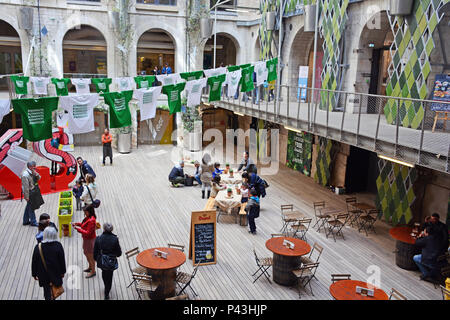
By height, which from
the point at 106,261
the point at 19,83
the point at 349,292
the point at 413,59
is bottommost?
the point at 349,292

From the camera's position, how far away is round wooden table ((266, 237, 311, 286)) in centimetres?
890

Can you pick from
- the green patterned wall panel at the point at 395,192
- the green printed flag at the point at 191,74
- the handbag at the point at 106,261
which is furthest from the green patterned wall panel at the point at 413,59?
the handbag at the point at 106,261

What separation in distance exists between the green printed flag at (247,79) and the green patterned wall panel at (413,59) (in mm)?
5003

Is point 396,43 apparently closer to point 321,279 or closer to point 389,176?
point 389,176

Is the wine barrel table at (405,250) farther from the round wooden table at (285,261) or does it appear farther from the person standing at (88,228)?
the person standing at (88,228)

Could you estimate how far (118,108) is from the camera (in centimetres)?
1084

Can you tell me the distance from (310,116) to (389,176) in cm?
323

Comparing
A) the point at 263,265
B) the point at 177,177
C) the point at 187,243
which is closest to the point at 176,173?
the point at 177,177

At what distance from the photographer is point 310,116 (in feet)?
44.4

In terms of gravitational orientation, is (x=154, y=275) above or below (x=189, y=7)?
below

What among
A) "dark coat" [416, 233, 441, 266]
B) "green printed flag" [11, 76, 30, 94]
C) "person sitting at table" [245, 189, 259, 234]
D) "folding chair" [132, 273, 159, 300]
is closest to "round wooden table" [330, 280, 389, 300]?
"dark coat" [416, 233, 441, 266]

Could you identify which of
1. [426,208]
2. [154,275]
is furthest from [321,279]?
[426,208]

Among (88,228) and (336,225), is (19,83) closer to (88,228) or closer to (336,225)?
(88,228)

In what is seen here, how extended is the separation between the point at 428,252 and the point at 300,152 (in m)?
11.1
